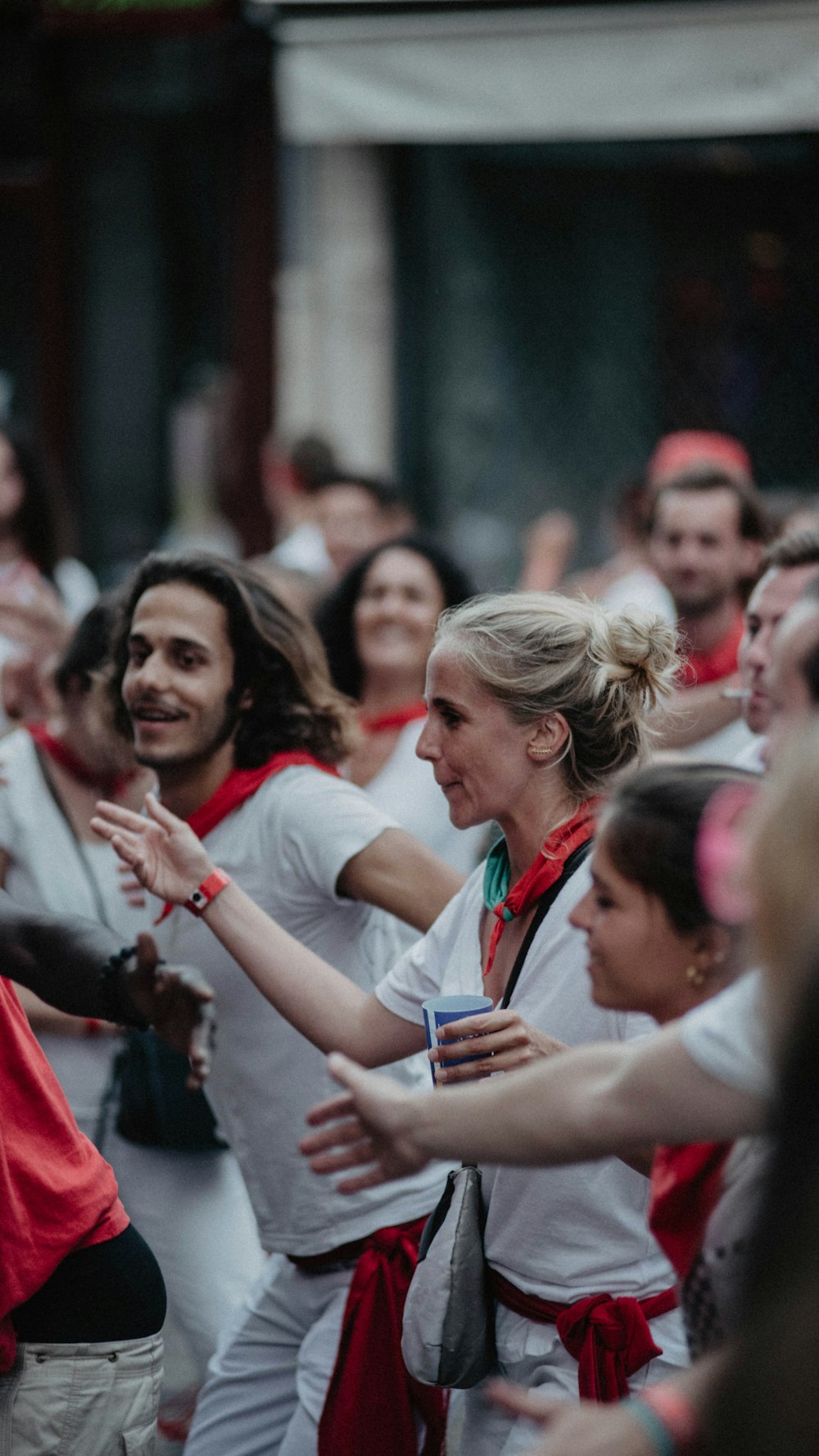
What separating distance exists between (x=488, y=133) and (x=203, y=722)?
4.16m

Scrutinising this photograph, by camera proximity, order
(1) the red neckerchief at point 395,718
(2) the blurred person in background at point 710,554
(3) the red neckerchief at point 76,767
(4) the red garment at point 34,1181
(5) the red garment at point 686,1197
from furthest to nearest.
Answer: (2) the blurred person in background at point 710,554 < (1) the red neckerchief at point 395,718 < (3) the red neckerchief at point 76,767 < (4) the red garment at point 34,1181 < (5) the red garment at point 686,1197

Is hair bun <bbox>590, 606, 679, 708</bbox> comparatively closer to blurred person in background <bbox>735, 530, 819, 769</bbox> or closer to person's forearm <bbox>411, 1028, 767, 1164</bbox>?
blurred person in background <bbox>735, 530, 819, 769</bbox>

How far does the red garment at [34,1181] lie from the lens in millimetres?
2297

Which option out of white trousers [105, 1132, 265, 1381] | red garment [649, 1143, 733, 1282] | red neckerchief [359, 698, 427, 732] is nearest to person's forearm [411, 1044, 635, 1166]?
red garment [649, 1143, 733, 1282]

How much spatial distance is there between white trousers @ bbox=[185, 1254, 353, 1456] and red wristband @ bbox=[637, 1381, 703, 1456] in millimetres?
1519

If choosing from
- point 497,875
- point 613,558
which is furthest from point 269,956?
point 613,558

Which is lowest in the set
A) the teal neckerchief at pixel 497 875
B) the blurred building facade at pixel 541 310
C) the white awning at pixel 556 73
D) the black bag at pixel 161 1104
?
the black bag at pixel 161 1104

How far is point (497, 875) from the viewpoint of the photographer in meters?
2.74

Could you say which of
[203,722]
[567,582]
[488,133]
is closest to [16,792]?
[203,722]

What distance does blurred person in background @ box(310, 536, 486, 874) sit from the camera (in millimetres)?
4750

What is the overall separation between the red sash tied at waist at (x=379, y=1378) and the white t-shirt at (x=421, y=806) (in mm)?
1397

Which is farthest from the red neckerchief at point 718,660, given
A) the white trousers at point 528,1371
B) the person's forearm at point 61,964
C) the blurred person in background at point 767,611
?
the person's forearm at point 61,964

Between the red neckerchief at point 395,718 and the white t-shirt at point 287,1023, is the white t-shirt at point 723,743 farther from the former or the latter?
the white t-shirt at point 287,1023

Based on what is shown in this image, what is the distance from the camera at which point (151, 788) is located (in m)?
4.02
